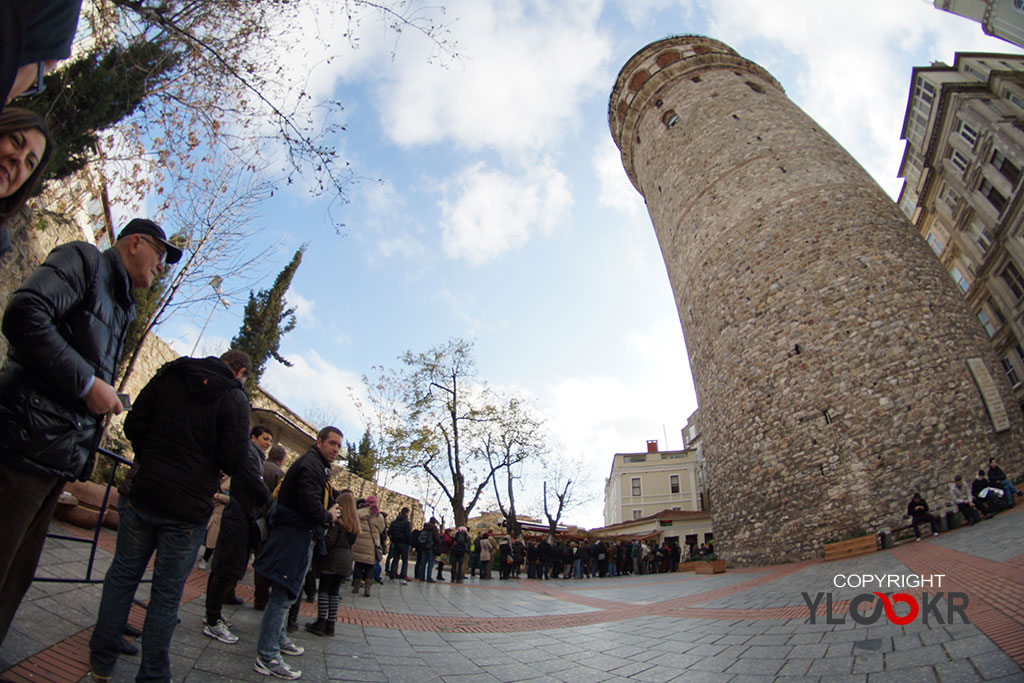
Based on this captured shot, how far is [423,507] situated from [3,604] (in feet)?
87.7

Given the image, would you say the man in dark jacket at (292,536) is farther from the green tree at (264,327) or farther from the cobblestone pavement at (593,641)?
the green tree at (264,327)

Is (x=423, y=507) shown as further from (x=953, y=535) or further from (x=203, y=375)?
→ (x=203, y=375)

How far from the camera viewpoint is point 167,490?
79.1 inches

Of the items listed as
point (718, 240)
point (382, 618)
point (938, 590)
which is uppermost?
point (718, 240)

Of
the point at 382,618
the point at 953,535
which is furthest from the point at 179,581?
the point at 953,535

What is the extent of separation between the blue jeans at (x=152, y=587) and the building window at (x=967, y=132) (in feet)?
90.4

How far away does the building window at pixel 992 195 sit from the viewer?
18.5 m

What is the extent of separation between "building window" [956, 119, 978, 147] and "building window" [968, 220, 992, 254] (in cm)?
395

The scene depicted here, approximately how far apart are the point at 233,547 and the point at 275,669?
5.07 feet

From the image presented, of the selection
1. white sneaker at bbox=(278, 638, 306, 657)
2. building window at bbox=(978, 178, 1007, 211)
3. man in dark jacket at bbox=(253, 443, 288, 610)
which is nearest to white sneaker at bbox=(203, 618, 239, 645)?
white sneaker at bbox=(278, 638, 306, 657)

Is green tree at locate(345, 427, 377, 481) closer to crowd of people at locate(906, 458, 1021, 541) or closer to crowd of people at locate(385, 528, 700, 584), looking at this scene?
crowd of people at locate(385, 528, 700, 584)

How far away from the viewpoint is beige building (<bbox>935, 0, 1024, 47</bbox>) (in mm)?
13875

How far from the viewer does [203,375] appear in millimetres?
2238

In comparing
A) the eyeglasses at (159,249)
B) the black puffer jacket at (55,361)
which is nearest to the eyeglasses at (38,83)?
the black puffer jacket at (55,361)
